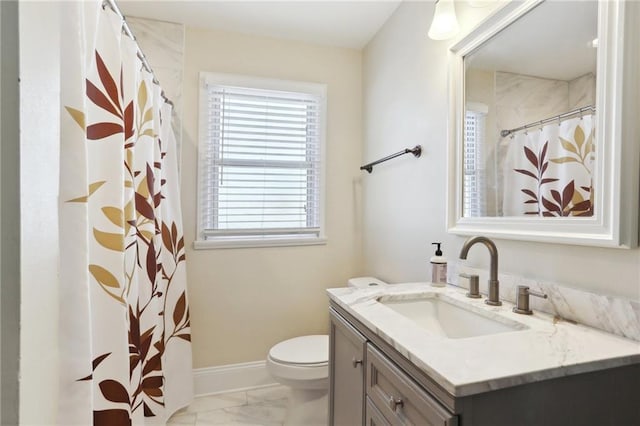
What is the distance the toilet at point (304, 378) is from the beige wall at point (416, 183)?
0.68m

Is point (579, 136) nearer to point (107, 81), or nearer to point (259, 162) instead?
point (107, 81)

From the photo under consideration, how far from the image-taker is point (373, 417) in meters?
0.96

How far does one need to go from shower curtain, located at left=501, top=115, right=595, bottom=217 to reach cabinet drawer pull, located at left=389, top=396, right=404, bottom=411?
2.42 feet

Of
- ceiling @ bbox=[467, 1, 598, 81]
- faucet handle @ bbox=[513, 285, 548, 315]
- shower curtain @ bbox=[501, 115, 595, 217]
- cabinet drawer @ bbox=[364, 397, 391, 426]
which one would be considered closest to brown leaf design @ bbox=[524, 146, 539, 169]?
shower curtain @ bbox=[501, 115, 595, 217]

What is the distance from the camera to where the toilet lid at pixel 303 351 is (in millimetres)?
1701

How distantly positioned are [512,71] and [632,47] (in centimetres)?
40

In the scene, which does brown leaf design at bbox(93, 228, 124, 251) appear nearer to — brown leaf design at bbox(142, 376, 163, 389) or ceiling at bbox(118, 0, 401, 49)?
brown leaf design at bbox(142, 376, 163, 389)

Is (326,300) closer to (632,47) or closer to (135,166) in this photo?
(135,166)

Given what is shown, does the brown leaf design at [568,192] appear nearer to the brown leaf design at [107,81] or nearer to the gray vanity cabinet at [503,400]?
the gray vanity cabinet at [503,400]

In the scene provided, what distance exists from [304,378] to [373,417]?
0.76 meters

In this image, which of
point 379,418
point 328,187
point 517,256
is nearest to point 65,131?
point 379,418

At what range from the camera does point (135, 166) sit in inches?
56.5

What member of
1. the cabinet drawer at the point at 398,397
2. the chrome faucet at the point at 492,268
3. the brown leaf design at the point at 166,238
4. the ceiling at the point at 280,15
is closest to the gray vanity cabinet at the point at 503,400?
the cabinet drawer at the point at 398,397

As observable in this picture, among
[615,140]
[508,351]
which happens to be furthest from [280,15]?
[508,351]
